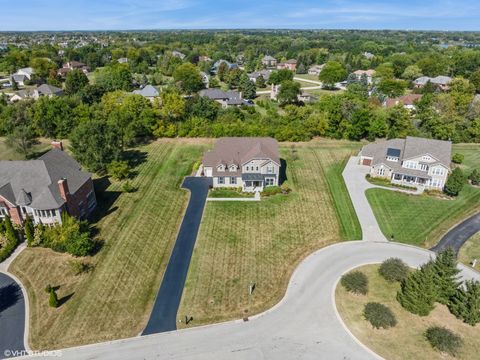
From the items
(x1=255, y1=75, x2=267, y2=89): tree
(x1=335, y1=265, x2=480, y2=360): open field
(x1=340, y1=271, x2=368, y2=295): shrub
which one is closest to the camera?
(x1=335, y1=265, x2=480, y2=360): open field

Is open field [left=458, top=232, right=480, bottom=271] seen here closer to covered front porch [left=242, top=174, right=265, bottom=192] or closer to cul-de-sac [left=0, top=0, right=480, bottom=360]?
cul-de-sac [left=0, top=0, right=480, bottom=360]

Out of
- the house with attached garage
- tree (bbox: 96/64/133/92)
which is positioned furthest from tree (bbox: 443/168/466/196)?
tree (bbox: 96/64/133/92)

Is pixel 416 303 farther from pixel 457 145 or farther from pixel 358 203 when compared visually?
pixel 457 145

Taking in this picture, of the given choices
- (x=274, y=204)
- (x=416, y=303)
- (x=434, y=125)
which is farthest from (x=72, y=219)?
(x=434, y=125)

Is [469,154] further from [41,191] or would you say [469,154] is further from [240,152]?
[41,191]

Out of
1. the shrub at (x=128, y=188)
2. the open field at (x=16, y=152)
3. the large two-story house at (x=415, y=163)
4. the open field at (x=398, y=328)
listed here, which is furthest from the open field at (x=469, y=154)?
the open field at (x=16, y=152)

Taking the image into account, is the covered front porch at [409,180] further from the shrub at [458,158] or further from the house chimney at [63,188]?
the house chimney at [63,188]
